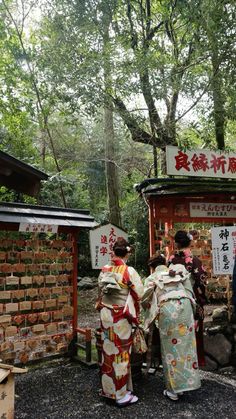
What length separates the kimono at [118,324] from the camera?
454cm

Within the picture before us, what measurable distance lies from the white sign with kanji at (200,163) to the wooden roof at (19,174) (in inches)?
110

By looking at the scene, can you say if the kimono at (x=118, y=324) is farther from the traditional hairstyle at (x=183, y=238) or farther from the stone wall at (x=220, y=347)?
the stone wall at (x=220, y=347)

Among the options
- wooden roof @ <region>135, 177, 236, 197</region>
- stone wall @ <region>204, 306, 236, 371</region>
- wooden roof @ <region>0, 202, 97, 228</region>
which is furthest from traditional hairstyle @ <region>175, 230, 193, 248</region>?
wooden roof @ <region>135, 177, 236, 197</region>

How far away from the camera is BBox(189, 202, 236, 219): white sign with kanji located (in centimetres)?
748

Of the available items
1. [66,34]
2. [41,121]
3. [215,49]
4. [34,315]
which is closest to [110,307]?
[34,315]

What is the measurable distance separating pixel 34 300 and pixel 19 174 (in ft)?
7.10

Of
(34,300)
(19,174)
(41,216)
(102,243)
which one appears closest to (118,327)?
(102,243)

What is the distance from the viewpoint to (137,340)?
4938 mm

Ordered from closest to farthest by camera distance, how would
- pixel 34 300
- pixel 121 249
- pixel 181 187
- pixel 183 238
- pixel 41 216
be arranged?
pixel 121 249 → pixel 183 238 → pixel 41 216 → pixel 34 300 → pixel 181 187

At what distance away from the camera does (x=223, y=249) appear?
650 centimetres

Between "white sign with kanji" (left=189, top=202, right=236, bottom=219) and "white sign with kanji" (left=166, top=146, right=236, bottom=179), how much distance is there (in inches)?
25.2

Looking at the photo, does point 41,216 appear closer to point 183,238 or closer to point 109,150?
point 183,238

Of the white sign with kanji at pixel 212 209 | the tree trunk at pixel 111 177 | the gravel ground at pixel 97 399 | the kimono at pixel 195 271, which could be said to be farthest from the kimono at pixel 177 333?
Result: the tree trunk at pixel 111 177

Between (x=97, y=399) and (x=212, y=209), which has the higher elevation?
(x=212, y=209)
